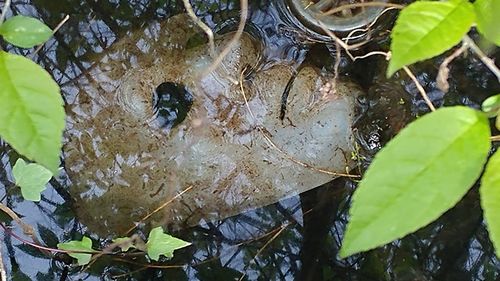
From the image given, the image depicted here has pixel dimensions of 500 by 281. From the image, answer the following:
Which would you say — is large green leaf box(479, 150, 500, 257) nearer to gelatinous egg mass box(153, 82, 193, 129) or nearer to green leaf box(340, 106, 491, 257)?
green leaf box(340, 106, 491, 257)

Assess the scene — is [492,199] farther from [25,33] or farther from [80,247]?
[80,247]

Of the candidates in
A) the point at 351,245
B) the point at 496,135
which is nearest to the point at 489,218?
the point at 351,245

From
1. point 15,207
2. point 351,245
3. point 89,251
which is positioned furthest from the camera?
point 15,207

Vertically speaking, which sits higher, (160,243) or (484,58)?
(484,58)

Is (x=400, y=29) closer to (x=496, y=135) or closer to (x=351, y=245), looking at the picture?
(x=351, y=245)

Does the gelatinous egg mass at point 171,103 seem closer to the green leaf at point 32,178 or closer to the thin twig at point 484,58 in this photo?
the green leaf at point 32,178

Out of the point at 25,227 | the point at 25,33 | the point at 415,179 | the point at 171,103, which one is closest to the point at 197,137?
the point at 171,103

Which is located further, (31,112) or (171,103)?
(171,103)

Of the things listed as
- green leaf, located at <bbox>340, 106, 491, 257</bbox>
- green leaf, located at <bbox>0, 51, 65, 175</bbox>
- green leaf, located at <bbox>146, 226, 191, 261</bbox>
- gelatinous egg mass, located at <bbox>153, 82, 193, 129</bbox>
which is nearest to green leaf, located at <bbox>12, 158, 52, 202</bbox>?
green leaf, located at <bbox>146, 226, 191, 261</bbox>
